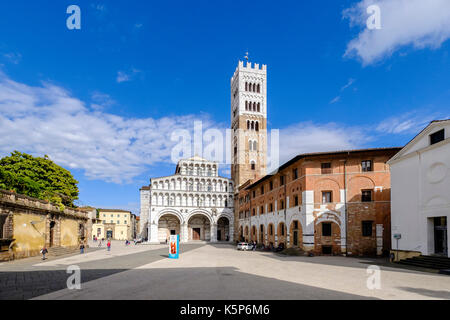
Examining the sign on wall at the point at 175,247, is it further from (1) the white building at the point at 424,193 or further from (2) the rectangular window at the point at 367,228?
(1) the white building at the point at 424,193

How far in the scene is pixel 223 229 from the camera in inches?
2889

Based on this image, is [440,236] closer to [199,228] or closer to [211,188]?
[211,188]

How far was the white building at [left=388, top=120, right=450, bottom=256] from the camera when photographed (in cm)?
2108

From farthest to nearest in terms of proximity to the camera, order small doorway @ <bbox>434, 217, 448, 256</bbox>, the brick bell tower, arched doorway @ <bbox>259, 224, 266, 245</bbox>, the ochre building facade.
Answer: the brick bell tower → arched doorway @ <bbox>259, 224, 266, 245</bbox> → the ochre building facade → small doorway @ <bbox>434, 217, 448, 256</bbox>

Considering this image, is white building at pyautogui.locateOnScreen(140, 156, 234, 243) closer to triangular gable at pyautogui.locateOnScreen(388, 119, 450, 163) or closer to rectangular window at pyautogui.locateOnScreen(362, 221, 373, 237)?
rectangular window at pyautogui.locateOnScreen(362, 221, 373, 237)

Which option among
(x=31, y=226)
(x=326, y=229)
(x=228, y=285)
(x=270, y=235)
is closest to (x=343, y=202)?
(x=326, y=229)

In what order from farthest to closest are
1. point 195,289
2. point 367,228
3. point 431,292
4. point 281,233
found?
point 281,233, point 367,228, point 195,289, point 431,292

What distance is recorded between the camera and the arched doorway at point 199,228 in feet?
235

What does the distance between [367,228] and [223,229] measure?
4602 cm

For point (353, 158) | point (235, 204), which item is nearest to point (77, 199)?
point (235, 204)

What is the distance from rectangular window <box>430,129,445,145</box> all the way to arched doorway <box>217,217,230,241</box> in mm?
54591

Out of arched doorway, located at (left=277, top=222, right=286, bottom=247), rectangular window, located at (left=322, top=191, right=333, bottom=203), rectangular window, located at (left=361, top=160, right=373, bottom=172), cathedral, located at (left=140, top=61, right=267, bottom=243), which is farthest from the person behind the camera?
cathedral, located at (left=140, top=61, right=267, bottom=243)

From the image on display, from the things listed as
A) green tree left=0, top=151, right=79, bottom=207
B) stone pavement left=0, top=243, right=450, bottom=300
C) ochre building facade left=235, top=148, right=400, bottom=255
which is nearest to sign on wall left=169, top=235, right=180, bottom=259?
stone pavement left=0, top=243, right=450, bottom=300
